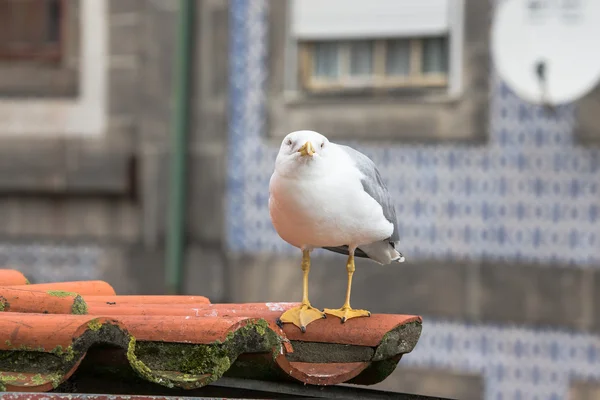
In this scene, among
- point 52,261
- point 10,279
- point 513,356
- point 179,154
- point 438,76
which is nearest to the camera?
point 10,279

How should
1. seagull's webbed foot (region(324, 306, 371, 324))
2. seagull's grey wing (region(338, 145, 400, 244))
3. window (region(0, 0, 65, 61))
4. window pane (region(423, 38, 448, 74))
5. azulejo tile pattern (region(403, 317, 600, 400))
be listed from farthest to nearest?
window (region(0, 0, 65, 61)) < window pane (region(423, 38, 448, 74)) < azulejo tile pattern (region(403, 317, 600, 400)) < seagull's grey wing (region(338, 145, 400, 244)) < seagull's webbed foot (region(324, 306, 371, 324))

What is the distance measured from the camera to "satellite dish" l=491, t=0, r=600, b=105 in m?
8.42

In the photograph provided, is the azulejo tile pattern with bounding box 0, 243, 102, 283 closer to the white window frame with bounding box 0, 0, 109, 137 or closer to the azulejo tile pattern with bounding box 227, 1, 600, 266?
the white window frame with bounding box 0, 0, 109, 137

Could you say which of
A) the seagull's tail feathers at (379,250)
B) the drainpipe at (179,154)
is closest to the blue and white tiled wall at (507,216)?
the drainpipe at (179,154)

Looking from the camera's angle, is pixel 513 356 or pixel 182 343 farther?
pixel 513 356

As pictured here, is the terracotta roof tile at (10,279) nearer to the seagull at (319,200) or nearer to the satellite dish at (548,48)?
the seagull at (319,200)

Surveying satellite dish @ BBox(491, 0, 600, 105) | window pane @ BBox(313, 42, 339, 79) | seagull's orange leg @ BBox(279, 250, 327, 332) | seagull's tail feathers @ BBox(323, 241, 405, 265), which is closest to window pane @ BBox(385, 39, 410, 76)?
window pane @ BBox(313, 42, 339, 79)

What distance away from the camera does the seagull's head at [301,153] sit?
12.6 feet

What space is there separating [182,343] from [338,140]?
6149mm

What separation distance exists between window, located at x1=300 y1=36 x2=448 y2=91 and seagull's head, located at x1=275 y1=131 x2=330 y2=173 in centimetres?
547

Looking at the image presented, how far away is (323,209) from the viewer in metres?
3.86

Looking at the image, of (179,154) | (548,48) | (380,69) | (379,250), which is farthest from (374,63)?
(379,250)

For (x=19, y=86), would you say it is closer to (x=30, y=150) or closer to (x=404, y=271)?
(x=30, y=150)

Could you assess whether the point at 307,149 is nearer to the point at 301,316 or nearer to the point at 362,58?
the point at 301,316
